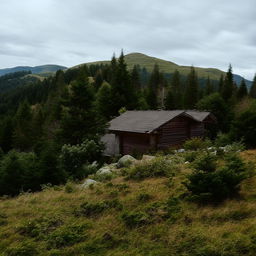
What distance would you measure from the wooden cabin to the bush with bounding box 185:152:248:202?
13061 mm

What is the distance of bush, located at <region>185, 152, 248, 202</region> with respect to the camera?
7207mm

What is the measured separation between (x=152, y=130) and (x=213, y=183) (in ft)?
44.6

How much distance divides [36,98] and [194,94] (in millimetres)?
79367

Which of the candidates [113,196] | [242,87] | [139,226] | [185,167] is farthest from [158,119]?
[242,87]

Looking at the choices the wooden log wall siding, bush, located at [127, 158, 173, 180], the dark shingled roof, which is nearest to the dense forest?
the dark shingled roof

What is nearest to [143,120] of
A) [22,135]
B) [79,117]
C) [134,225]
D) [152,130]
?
[152,130]

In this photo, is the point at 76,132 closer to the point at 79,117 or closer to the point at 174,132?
the point at 79,117

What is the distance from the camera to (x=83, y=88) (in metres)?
24.5

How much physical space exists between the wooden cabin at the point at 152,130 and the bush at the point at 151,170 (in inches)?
354

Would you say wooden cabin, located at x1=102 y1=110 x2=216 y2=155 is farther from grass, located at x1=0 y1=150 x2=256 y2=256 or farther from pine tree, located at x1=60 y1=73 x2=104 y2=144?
grass, located at x1=0 y1=150 x2=256 y2=256

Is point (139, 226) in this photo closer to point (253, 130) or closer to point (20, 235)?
point (20, 235)

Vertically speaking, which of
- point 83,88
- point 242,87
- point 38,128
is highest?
point 242,87

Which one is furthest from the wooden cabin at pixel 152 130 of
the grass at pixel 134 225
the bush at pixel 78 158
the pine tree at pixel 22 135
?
the pine tree at pixel 22 135

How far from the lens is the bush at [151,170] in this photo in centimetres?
1114
